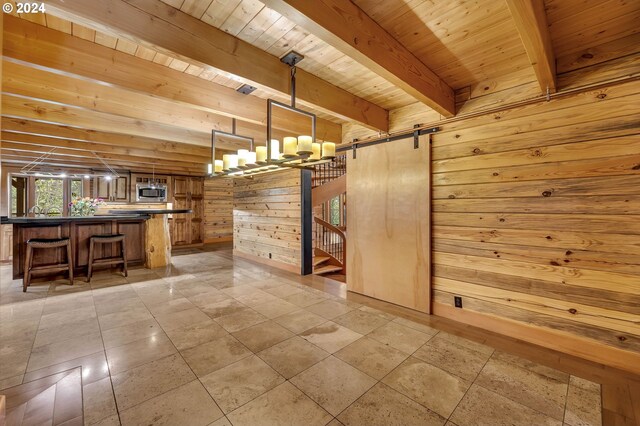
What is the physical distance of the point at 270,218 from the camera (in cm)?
595

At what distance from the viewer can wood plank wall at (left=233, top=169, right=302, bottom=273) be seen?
5.30 m

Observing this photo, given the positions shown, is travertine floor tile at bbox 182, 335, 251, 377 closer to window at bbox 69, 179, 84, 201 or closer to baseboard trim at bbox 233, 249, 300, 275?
baseboard trim at bbox 233, 249, 300, 275

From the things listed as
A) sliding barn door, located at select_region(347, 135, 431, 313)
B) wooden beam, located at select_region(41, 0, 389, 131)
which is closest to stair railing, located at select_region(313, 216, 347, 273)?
sliding barn door, located at select_region(347, 135, 431, 313)

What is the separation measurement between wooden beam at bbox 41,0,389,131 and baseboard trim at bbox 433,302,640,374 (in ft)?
9.24

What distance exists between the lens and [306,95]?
2809 millimetres

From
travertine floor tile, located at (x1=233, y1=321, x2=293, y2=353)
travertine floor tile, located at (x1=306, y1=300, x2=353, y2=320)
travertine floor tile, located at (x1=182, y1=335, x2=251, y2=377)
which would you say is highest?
travertine floor tile, located at (x1=306, y1=300, x2=353, y2=320)

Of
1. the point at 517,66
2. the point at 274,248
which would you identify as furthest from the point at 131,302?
the point at 517,66

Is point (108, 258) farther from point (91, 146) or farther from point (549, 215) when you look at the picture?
point (549, 215)

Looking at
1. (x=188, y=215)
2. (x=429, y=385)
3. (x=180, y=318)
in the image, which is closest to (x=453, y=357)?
(x=429, y=385)

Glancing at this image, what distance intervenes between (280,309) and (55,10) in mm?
3160

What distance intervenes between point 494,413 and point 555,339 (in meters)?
1.25

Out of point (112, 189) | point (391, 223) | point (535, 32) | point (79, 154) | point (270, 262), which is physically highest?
point (79, 154)

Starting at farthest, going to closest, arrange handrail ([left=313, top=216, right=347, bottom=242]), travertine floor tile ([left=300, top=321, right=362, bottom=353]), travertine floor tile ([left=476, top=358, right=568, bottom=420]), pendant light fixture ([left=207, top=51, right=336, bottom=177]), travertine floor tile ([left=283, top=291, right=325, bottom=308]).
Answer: handrail ([left=313, top=216, right=347, bottom=242]) < travertine floor tile ([left=283, top=291, right=325, bottom=308]) < pendant light fixture ([left=207, top=51, right=336, bottom=177]) < travertine floor tile ([left=300, top=321, right=362, bottom=353]) < travertine floor tile ([left=476, top=358, right=568, bottom=420])

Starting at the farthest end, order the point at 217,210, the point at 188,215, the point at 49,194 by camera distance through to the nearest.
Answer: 1. the point at 217,210
2. the point at 188,215
3. the point at 49,194
